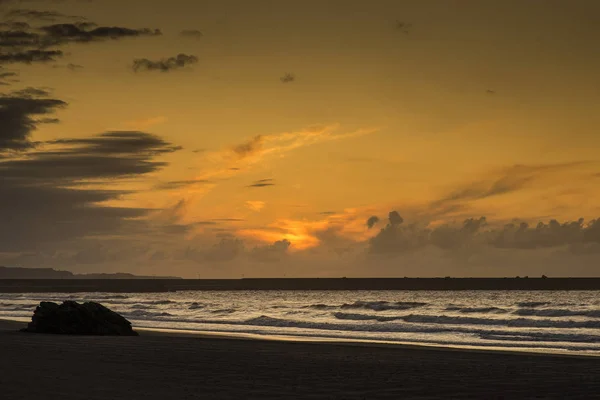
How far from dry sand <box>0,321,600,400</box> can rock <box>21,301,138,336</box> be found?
22.8ft

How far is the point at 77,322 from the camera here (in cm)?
3569

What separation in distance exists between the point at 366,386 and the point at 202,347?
12.9 meters

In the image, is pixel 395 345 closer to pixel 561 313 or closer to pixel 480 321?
pixel 480 321

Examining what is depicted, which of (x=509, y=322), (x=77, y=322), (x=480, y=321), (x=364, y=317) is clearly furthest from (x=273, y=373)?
(x=364, y=317)

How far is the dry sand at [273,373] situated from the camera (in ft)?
51.0

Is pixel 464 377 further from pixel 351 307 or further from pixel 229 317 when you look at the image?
pixel 351 307

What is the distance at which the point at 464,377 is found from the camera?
1891 centimetres

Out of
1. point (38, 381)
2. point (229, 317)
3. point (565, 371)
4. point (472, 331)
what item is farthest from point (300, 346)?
point (229, 317)

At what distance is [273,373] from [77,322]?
1927 centimetres

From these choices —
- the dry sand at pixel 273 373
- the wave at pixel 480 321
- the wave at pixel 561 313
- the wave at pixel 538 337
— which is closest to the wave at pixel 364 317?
the wave at pixel 480 321

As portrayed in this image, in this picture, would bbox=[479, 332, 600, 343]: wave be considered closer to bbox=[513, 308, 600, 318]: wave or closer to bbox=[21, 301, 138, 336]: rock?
bbox=[513, 308, 600, 318]: wave

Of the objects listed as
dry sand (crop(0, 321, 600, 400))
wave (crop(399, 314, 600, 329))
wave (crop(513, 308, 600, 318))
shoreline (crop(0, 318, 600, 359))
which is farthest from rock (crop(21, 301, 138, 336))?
wave (crop(513, 308, 600, 318))

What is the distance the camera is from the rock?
117 ft

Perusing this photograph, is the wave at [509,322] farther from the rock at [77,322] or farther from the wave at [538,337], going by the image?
the rock at [77,322]
